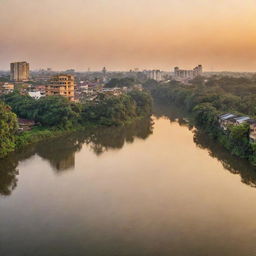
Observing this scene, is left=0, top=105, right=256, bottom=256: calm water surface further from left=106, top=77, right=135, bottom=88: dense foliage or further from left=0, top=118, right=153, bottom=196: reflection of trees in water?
left=106, top=77, right=135, bottom=88: dense foliage

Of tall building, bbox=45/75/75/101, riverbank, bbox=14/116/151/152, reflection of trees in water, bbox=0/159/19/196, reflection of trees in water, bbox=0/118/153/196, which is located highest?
tall building, bbox=45/75/75/101

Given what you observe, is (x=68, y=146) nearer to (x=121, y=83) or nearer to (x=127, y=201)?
(x=127, y=201)

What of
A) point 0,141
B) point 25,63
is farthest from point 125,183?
point 25,63

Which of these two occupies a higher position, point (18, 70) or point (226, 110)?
point (18, 70)

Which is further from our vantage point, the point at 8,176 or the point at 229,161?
the point at 229,161

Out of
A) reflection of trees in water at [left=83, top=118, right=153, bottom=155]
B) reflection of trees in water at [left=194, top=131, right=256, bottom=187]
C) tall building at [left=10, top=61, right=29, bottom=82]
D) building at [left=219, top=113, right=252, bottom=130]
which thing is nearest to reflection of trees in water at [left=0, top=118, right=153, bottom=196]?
reflection of trees in water at [left=83, top=118, right=153, bottom=155]

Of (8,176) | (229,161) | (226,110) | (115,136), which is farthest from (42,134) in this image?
(226,110)

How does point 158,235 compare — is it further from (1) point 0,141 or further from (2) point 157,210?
(1) point 0,141
